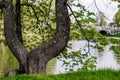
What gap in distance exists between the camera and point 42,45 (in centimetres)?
1239

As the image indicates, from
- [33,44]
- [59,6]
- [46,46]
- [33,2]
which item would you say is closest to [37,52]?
[46,46]

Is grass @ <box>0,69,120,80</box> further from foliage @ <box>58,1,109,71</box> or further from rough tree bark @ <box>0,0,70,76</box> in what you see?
foliage @ <box>58,1,109,71</box>

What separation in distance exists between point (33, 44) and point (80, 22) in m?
5.48

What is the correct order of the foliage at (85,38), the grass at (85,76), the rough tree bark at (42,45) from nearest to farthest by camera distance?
the grass at (85,76) → the rough tree bark at (42,45) → the foliage at (85,38)

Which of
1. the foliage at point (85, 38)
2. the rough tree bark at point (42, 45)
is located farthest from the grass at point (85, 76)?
the foliage at point (85, 38)

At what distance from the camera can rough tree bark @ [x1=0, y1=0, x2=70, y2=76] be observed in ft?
40.3

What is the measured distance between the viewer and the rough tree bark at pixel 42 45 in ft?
40.3

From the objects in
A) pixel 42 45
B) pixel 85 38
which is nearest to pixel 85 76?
pixel 42 45

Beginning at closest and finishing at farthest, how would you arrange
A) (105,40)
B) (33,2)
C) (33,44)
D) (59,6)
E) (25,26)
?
(59,6)
(105,40)
(33,2)
(25,26)
(33,44)

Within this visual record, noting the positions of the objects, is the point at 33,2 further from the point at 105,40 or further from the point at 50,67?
the point at 50,67

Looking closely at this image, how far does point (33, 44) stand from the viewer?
68.3ft

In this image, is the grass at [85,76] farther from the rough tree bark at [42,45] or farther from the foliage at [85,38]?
the foliage at [85,38]

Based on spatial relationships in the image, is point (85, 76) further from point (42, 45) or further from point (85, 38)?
point (85, 38)

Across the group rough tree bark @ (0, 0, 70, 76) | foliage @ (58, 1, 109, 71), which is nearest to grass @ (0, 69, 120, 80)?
rough tree bark @ (0, 0, 70, 76)
